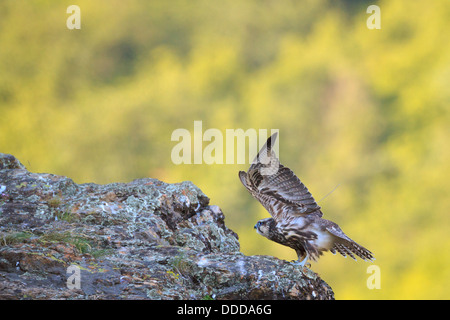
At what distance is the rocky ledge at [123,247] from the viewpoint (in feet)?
14.1

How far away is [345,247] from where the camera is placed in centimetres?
616

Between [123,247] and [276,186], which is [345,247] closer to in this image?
[276,186]

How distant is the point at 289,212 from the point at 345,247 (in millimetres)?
822

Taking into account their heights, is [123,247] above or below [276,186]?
below

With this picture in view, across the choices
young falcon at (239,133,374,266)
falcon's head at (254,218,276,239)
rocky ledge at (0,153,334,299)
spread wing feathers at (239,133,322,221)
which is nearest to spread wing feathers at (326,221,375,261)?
young falcon at (239,133,374,266)

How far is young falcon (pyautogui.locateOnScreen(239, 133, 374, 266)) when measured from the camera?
5.86m

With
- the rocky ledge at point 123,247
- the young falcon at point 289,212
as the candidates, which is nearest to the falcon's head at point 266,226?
the young falcon at point 289,212

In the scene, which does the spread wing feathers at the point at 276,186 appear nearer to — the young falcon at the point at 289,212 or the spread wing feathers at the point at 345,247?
the young falcon at the point at 289,212

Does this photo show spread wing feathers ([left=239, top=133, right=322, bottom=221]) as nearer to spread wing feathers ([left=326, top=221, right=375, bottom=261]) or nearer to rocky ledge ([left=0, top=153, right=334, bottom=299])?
spread wing feathers ([left=326, top=221, right=375, bottom=261])

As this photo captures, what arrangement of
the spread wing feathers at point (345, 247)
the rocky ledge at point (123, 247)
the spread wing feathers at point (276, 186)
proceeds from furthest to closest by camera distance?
the spread wing feathers at point (345, 247) < the spread wing feathers at point (276, 186) < the rocky ledge at point (123, 247)

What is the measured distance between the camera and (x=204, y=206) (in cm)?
666

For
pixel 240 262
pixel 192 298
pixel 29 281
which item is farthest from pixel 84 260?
pixel 240 262

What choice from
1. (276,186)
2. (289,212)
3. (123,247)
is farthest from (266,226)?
(123,247)
